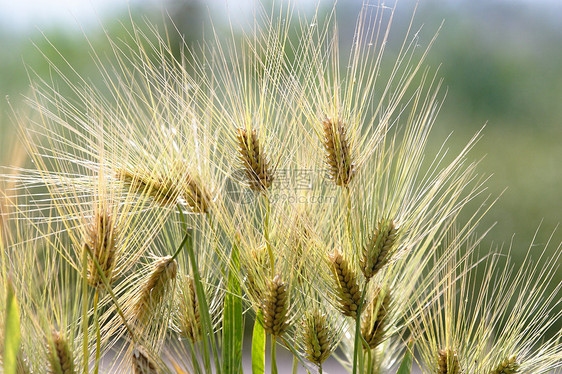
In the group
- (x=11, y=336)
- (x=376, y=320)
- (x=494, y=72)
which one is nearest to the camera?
(x=11, y=336)

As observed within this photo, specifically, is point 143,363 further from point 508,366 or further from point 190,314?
point 508,366

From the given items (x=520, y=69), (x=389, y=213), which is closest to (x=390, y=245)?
(x=389, y=213)

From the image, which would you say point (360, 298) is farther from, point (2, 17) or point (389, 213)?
point (2, 17)

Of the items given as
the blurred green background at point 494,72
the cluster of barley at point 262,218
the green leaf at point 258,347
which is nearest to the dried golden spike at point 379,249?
A: the cluster of barley at point 262,218

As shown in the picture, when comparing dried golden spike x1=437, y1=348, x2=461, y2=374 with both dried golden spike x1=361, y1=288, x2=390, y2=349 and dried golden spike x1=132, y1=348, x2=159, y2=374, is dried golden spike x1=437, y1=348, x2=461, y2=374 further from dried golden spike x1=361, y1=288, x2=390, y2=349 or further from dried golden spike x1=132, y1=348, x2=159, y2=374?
dried golden spike x1=132, y1=348, x2=159, y2=374

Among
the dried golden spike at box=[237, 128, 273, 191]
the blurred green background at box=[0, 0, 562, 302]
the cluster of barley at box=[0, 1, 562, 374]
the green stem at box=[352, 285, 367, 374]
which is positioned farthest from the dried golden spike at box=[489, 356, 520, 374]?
the blurred green background at box=[0, 0, 562, 302]

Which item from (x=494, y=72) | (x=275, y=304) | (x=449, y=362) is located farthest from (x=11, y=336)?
(x=494, y=72)

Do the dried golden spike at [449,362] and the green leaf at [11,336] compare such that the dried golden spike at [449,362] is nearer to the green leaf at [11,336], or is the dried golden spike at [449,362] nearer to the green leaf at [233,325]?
the green leaf at [233,325]
